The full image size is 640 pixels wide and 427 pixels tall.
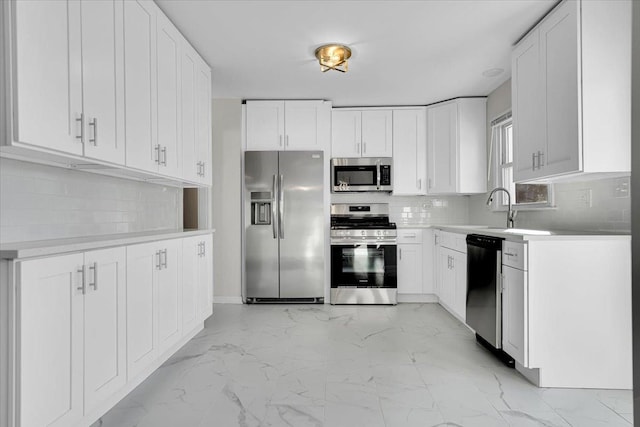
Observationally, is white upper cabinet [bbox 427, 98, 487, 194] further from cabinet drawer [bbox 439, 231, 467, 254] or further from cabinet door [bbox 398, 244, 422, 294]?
cabinet door [bbox 398, 244, 422, 294]

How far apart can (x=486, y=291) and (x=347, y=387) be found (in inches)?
51.1

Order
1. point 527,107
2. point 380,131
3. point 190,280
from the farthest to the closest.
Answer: point 380,131, point 190,280, point 527,107

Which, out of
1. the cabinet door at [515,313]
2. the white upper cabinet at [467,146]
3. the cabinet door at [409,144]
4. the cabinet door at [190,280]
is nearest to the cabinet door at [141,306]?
the cabinet door at [190,280]

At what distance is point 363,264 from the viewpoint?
14.9 ft

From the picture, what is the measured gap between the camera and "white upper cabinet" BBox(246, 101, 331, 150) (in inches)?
180

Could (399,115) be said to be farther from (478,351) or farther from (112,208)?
(112,208)

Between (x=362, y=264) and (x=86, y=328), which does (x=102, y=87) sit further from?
(x=362, y=264)

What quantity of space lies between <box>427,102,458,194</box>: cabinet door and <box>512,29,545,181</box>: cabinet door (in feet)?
4.72

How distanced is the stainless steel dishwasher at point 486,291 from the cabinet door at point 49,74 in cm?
263

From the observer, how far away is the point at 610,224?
95.9 inches

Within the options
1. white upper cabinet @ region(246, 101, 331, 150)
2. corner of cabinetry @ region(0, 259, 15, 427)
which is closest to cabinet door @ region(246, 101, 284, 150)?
white upper cabinet @ region(246, 101, 331, 150)

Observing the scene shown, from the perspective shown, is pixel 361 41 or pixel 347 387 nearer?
pixel 347 387

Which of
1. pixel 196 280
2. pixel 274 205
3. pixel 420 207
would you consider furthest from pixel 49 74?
pixel 420 207

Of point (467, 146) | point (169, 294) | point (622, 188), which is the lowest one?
point (169, 294)
